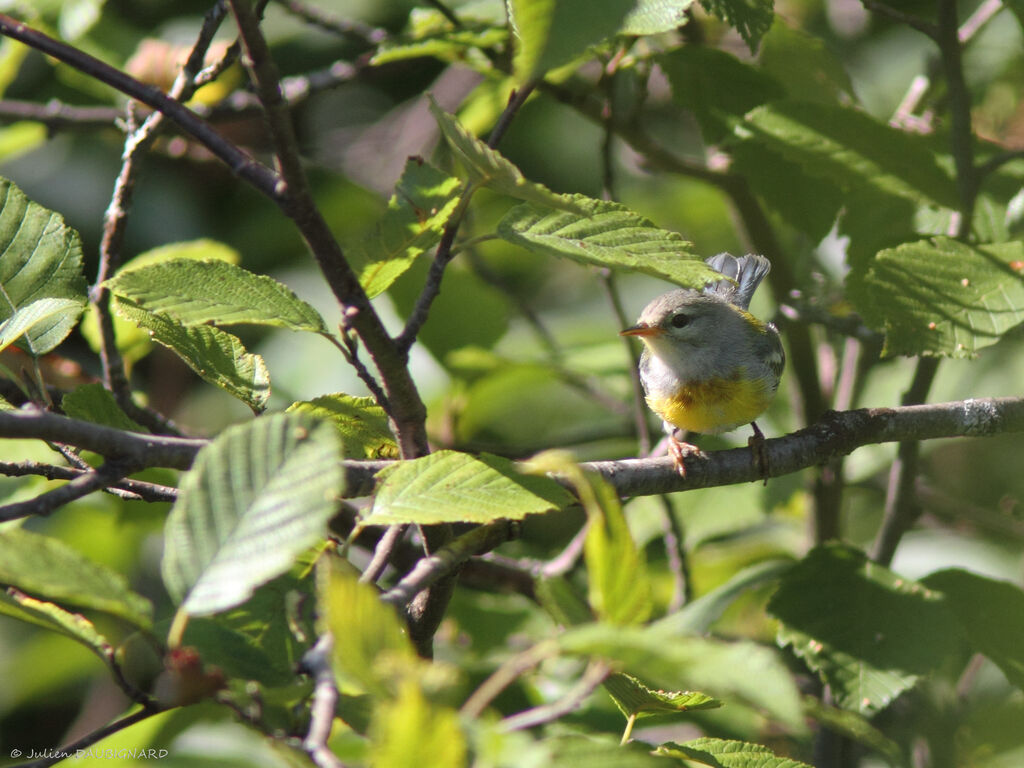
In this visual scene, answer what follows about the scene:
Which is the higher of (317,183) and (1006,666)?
(317,183)

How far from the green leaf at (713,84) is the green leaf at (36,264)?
1512 mm

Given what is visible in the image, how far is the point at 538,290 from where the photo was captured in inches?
199

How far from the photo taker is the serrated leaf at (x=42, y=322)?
1390 millimetres

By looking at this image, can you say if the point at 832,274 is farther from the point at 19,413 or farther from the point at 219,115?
the point at 19,413

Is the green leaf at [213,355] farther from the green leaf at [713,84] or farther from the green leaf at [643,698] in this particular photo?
the green leaf at [713,84]

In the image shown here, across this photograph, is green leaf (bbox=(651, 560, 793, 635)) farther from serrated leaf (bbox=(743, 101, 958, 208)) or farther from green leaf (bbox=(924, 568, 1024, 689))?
serrated leaf (bbox=(743, 101, 958, 208))

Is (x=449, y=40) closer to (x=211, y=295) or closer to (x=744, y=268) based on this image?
(x=211, y=295)

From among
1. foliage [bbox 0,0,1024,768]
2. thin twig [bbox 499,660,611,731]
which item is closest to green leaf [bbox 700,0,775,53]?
foliage [bbox 0,0,1024,768]

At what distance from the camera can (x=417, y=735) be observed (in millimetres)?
801

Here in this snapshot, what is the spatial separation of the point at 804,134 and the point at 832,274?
145 centimetres

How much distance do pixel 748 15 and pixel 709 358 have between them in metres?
1.20

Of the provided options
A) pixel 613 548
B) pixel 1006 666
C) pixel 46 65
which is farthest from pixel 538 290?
pixel 613 548

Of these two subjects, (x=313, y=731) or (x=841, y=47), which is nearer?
(x=313, y=731)

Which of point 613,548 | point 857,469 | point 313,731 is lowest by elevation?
point 857,469
